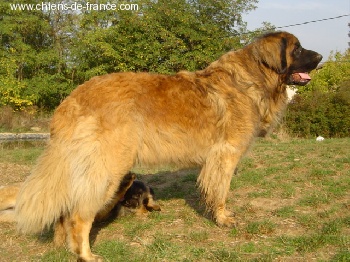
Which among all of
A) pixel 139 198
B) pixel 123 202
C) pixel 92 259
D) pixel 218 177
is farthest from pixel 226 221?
pixel 92 259

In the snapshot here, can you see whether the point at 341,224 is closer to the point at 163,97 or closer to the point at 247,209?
the point at 247,209

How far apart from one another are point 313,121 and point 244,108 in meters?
13.4

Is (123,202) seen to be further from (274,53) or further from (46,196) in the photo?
(274,53)

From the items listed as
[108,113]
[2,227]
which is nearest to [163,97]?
[108,113]

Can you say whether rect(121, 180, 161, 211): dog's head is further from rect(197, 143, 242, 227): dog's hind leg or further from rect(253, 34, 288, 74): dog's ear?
rect(253, 34, 288, 74): dog's ear

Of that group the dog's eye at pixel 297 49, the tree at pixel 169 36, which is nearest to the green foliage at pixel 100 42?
the tree at pixel 169 36

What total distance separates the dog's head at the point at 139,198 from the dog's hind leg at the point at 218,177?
2.88ft

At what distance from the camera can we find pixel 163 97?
158 inches

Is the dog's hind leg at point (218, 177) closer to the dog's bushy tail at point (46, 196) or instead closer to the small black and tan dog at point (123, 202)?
the small black and tan dog at point (123, 202)

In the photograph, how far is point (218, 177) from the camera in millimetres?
4355

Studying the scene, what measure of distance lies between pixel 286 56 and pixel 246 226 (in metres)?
2.09

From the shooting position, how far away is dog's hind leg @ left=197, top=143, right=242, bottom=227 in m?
4.32

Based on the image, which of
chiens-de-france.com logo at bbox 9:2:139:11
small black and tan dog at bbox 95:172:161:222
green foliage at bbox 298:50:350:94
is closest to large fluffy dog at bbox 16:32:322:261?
small black and tan dog at bbox 95:172:161:222

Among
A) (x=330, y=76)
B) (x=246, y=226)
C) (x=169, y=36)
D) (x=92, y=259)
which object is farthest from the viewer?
(x=330, y=76)
